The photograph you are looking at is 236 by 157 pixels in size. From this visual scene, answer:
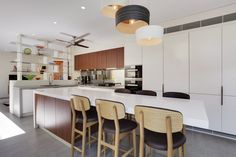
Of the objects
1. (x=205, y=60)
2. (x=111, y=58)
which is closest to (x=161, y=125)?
(x=205, y=60)

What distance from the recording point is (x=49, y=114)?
2748 millimetres

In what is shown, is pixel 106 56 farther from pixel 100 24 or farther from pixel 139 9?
pixel 139 9

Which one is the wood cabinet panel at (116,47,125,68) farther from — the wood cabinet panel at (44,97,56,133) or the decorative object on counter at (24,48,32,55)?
the decorative object on counter at (24,48,32,55)

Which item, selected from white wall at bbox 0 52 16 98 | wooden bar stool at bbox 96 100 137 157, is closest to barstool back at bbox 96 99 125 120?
wooden bar stool at bbox 96 100 137 157

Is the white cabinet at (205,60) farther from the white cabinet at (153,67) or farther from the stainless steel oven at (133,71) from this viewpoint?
the stainless steel oven at (133,71)

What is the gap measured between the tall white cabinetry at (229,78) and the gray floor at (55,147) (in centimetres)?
36

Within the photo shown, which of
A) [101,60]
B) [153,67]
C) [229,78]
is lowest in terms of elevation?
[229,78]

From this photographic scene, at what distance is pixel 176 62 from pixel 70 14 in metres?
2.82

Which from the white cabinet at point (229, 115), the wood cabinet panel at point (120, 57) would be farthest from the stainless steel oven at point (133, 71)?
the white cabinet at point (229, 115)

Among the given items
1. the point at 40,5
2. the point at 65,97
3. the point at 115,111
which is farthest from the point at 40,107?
the point at 115,111

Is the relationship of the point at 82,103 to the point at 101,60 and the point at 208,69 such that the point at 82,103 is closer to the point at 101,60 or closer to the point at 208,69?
the point at 208,69

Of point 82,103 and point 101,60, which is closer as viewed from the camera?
point 82,103

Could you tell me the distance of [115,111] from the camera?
1422 mm

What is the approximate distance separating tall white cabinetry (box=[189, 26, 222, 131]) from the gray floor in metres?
0.46
